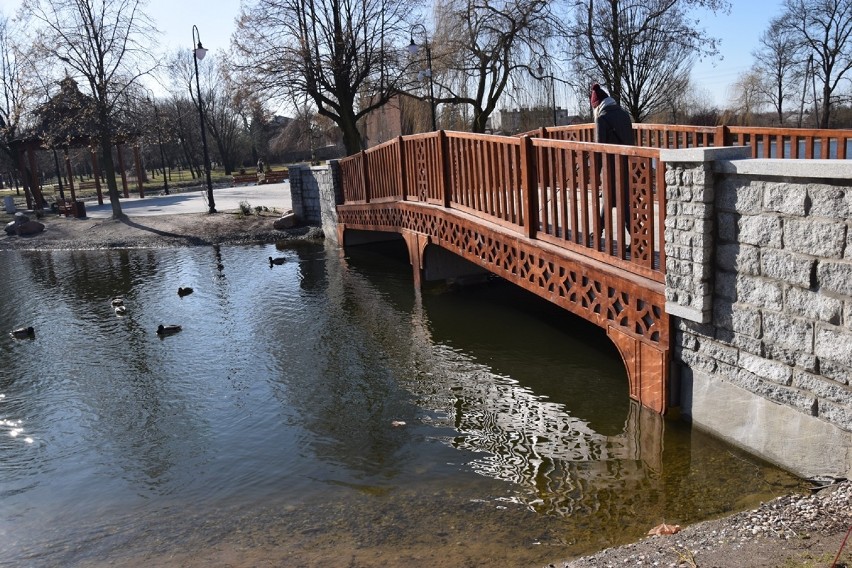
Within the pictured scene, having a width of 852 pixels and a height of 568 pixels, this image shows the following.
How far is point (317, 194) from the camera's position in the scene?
66.5 ft

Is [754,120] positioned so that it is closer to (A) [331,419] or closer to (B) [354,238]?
(B) [354,238]

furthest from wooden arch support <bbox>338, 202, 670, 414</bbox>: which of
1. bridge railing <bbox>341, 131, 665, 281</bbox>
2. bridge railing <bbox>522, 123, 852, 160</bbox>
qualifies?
bridge railing <bbox>522, 123, 852, 160</bbox>

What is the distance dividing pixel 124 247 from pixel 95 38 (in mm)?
7544

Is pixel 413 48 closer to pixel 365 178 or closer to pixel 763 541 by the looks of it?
pixel 365 178

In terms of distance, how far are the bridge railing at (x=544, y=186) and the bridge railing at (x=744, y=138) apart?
78 cm

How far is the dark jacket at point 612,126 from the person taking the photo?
7.74 meters

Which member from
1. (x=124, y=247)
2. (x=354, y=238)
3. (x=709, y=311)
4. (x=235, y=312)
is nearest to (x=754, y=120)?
(x=354, y=238)

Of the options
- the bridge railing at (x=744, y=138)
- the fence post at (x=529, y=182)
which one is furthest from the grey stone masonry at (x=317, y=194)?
the fence post at (x=529, y=182)

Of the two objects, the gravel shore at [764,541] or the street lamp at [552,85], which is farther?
the street lamp at [552,85]

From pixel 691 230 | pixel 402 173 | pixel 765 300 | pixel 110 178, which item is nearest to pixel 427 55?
pixel 402 173

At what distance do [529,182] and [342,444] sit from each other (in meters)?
3.73

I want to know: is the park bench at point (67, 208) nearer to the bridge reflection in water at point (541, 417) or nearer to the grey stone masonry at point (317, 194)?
the grey stone masonry at point (317, 194)

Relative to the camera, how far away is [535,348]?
30.4 feet

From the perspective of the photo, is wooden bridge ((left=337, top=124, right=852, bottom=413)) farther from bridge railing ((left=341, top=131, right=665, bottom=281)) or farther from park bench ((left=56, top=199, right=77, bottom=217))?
park bench ((left=56, top=199, right=77, bottom=217))
